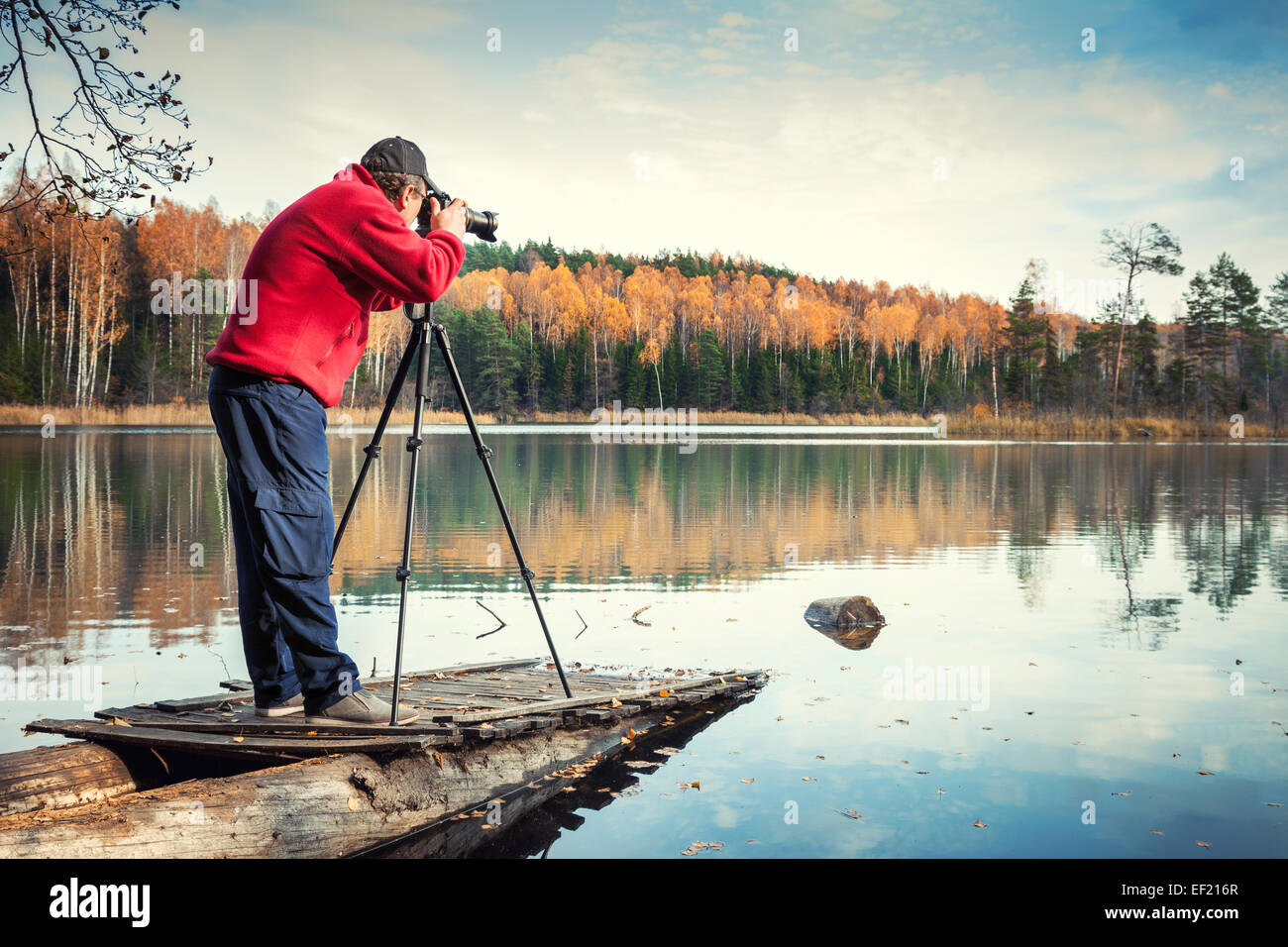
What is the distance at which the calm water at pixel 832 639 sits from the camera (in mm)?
5051

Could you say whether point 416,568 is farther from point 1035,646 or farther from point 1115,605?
point 1115,605

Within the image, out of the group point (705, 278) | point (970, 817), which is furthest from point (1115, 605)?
point (705, 278)

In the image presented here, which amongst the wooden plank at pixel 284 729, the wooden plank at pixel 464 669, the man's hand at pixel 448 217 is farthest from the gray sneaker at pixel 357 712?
the man's hand at pixel 448 217

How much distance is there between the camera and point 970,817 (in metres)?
4.98

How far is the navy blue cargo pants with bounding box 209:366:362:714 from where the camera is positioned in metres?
4.24

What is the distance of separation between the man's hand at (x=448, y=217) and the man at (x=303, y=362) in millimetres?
81

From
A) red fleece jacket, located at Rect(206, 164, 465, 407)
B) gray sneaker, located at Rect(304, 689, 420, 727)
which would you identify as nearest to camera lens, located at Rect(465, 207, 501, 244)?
red fleece jacket, located at Rect(206, 164, 465, 407)

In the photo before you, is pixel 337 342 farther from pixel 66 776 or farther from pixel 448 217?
pixel 66 776

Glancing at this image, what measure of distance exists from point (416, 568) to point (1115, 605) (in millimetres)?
7740

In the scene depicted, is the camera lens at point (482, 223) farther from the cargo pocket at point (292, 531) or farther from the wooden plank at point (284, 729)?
the wooden plank at point (284, 729)

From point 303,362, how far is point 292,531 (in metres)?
0.73

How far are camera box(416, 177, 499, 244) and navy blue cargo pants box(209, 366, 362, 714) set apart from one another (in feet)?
3.32
